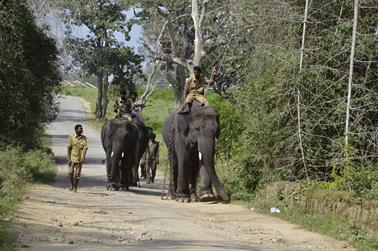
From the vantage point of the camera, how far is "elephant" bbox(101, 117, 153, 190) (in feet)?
75.8

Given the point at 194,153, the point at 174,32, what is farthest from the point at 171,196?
the point at 174,32

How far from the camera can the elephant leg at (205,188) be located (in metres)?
19.0

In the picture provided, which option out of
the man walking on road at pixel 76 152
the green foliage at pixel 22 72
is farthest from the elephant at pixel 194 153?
the green foliage at pixel 22 72

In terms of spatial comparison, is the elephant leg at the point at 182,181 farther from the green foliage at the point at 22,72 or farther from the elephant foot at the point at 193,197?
the green foliage at the point at 22,72

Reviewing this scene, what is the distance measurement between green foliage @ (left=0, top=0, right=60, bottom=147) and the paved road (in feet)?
13.2

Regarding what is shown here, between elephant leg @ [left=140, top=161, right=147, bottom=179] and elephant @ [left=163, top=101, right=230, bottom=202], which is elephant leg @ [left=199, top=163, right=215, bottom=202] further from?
elephant leg @ [left=140, top=161, right=147, bottom=179]

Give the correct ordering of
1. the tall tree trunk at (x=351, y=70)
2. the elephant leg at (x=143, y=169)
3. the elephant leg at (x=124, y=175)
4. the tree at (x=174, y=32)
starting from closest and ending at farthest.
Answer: the tall tree trunk at (x=351, y=70) < the elephant leg at (x=124, y=175) < the elephant leg at (x=143, y=169) < the tree at (x=174, y=32)

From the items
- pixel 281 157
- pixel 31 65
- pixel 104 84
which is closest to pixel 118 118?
pixel 31 65

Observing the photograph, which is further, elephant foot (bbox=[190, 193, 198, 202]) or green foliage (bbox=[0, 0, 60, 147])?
green foliage (bbox=[0, 0, 60, 147])

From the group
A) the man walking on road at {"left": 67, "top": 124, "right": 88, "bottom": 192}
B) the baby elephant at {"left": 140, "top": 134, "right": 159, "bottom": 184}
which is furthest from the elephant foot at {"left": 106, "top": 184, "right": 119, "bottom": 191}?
the baby elephant at {"left": 140, "top": 134, "right": 159, "bottom": 184}

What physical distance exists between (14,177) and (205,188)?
4573 mm

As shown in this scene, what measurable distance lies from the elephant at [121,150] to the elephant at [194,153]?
2.69m

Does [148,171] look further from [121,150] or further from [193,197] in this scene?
[193,197]

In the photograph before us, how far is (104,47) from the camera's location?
63.2 meters
